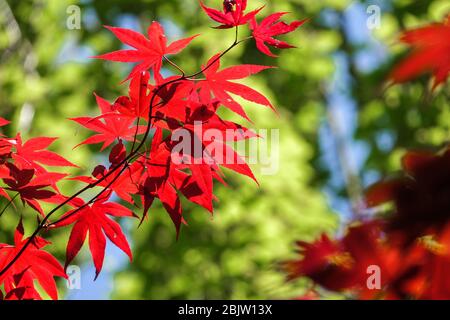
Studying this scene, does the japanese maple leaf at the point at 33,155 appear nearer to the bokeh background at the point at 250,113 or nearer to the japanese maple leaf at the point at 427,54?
the japanese maple leaf at the point at 427,54

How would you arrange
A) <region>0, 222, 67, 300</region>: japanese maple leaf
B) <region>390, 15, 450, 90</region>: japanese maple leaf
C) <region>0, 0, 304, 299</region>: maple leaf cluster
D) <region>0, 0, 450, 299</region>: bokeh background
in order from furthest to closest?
1. <region>0, 0, 450, 299</region>: bokeh background
2. <region>0, 222, 67, 300</region>: japanese maple leaf
3. <region>0, 0, 304, 299</region>: maple leaf cluster
4. <region>390, 15, 450, 90</region>: japanese maple leaf

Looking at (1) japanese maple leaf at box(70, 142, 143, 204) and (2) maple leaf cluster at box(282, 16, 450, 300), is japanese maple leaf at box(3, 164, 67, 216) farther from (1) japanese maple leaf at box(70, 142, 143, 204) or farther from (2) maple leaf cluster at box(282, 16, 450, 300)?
(2) maple leaf cluster at box(282, 16, 450, 300)

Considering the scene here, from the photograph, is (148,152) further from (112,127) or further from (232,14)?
(232,14)

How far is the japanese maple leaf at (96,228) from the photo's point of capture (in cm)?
96

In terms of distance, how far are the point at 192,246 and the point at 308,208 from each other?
1235 mm

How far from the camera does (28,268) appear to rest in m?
1.00

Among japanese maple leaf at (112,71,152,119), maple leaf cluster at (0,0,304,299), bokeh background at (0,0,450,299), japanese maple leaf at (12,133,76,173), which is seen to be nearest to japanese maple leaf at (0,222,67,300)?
maple leaf cluster at (0,0,304,299)

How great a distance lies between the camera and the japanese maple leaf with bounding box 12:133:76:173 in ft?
3.26

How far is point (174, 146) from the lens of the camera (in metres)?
0.89

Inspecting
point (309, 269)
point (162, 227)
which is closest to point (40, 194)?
point (309, 269)

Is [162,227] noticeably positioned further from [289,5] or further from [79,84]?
[289,5]

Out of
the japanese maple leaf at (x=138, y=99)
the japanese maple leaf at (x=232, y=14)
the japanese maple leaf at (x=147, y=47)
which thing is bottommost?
the japanese maple leaf at (x=138, y=99)

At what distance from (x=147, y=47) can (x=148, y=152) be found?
0.15 metres

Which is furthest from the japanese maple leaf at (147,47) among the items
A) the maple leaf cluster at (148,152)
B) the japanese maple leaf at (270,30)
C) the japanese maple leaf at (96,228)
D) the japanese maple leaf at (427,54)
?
the japanese maple leaf at (427,54)
